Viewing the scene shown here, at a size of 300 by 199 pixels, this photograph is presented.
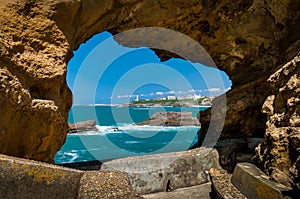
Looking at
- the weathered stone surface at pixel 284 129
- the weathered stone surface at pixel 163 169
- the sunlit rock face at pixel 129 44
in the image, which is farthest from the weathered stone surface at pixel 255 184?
the weathered stone surface at pixel 163 169

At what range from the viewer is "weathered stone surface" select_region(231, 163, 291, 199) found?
389 centimetres

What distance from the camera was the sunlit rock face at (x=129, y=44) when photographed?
3.76m

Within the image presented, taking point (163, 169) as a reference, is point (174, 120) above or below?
above

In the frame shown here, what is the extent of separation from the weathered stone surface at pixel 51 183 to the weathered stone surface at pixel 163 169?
3.23 metres

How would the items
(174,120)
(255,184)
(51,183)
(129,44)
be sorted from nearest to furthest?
(51,183) < (255,184) < (129,44) < (174,120)

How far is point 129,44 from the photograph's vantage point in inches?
306

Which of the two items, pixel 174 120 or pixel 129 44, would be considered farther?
pixel 174 120

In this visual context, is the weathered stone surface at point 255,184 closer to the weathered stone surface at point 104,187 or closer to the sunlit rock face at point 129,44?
the sunlit rock face at point 129,44

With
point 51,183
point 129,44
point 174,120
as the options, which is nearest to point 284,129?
point 51,183

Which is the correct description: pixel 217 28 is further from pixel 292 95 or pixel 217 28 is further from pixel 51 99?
pixel 51 99

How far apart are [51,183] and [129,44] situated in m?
6.01

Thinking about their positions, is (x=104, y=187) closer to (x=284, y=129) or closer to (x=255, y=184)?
(x=255, y=184)

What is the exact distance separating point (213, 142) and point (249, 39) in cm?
326

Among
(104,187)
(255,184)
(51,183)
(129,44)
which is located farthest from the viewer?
(129,44)
